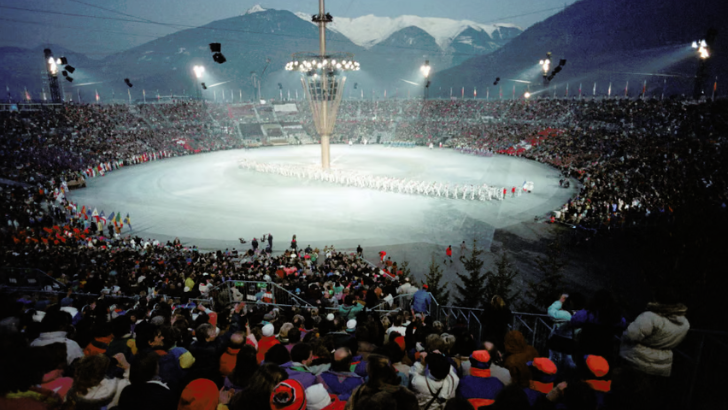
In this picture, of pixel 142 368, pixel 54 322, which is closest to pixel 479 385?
pixel 142 368

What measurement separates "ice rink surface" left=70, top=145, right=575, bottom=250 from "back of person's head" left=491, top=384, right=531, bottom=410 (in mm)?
15780

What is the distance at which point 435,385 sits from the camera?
3564 millimetres

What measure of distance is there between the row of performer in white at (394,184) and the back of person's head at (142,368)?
2502cm

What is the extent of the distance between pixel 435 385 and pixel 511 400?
83cm

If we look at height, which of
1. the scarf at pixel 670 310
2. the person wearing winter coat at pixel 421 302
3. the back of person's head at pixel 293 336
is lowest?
the person wearing winter coat at pixel 421 302

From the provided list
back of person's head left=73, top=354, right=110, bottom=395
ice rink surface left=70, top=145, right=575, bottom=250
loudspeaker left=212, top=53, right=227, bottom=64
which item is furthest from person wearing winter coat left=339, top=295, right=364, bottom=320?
loudspeaker left=212, top=53, right=227, bottom=64

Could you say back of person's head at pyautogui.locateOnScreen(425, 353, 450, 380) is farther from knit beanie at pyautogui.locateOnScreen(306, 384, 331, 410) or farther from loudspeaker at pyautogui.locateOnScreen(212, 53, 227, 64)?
loudspeaker at pyautogui.locateOnScreen(212, 53, 227, 64)

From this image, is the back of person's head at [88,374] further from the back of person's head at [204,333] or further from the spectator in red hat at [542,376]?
the spectator in red hat at [542,376]

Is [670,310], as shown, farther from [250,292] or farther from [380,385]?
[250,292]

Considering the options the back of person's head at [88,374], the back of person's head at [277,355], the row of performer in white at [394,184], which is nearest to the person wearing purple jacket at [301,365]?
the back of person's head at [277,355]

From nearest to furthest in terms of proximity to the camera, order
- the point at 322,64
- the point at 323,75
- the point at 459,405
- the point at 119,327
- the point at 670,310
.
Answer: the point at 459,405
the point at 670,310
the point at 119,327
the point at 322,64
the point at 323,75

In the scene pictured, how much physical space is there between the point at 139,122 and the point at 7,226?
4135 centimetres

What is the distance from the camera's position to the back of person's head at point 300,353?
13.6ft

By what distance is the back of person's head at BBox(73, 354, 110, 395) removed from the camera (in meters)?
3.34
